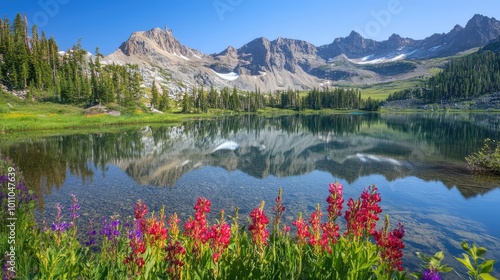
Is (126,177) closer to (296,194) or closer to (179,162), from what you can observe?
(179,162)

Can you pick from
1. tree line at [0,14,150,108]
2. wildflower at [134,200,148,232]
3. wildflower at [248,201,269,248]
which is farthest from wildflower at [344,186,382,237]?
tree line at [0,14,150,108]

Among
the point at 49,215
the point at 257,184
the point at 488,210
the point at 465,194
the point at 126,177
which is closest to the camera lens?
the point at 49,215

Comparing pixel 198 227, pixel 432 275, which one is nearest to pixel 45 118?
pixel 198 227

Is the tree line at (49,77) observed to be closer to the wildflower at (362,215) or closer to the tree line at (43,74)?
the tree line at (43,74)

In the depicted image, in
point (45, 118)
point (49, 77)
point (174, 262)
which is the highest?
point (49, 77)

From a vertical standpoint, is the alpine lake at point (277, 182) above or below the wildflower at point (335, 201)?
below

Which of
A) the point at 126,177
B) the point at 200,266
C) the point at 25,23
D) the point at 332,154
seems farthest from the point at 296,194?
the point at 25,23

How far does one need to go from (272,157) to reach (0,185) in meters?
27.0

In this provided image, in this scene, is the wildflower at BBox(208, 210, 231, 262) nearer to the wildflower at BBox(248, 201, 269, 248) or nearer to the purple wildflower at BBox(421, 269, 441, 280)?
the wildflower at BBox(248, 201, 269, 248)

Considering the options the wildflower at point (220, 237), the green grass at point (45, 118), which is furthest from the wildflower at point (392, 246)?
the green grass at point (45, 118)

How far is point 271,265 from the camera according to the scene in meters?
5.57

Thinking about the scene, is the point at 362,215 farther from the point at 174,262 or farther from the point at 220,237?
the point at 174,262

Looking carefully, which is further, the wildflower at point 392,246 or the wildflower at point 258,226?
the wildflower at point 258,226

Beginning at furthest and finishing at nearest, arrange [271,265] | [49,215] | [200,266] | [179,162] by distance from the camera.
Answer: [179,162], [49,215], [271,265], [200,266]
